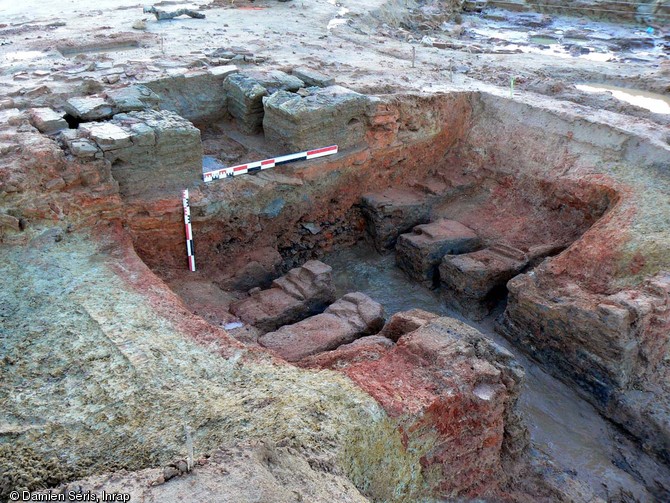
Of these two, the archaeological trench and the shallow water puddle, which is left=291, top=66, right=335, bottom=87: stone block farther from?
the shallow water puddle

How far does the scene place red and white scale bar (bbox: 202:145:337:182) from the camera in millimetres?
6164

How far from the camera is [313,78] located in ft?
24.0

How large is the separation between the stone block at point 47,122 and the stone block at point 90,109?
6.6 inches

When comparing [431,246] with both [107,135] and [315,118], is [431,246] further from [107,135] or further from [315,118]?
[107,135]

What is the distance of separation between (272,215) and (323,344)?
2252 millimetres

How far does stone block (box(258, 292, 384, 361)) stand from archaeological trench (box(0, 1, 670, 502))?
3 centimetres

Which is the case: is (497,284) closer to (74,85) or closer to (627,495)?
(627,495)

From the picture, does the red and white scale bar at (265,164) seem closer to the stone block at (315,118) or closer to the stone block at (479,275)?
the stone block at (315,118)

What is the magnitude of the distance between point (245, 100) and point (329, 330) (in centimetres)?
334

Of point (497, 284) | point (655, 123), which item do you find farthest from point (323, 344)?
point (655, 123)

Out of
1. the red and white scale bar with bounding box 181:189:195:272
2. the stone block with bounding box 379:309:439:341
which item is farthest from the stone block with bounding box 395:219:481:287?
the red and white scale bar with bounding box 181:189:195:272

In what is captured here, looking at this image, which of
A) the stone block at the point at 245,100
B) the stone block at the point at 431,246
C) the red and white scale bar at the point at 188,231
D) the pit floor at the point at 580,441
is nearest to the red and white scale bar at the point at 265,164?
the red and white scale bar at the point at 188,231

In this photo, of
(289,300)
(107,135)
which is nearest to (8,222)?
(107,135)

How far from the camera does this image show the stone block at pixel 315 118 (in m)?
6.48
